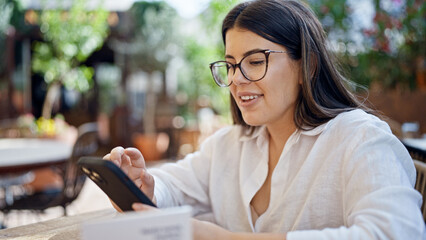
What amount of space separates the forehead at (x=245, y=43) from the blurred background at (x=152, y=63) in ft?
7.65

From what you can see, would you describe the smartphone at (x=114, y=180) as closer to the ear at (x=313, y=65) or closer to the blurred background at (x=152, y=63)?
the ear at (x=313, y=65)

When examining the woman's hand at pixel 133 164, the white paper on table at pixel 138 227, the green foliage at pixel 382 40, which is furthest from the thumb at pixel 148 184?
the green foliage at pixel 382 40

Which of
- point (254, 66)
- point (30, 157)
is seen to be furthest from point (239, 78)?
point (30, 157)

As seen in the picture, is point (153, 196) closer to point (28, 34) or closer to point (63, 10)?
point (63, 10)

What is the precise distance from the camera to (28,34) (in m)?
9.68

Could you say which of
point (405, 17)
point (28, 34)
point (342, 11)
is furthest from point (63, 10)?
point (405, 17)

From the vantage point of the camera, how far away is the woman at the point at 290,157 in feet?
3.10

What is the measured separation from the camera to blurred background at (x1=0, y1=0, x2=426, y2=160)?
Answer: 5.17 m

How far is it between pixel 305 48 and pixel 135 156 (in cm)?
Answer: 58

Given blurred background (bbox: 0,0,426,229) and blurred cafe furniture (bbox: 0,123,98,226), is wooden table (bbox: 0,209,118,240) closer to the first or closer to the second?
blurred background (bbox: 0,0,426,229)

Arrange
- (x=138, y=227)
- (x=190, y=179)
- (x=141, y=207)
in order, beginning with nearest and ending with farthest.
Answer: (x=138, y=227)
(x=141, y=207)
(x=190, y=179)

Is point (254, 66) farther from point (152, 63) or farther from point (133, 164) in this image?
point (152, 63)

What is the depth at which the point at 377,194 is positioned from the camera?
905 mm

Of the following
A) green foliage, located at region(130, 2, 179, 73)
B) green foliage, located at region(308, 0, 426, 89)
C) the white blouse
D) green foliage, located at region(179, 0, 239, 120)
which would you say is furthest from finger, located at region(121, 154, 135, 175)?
green foliage, located at region(130, 2, 179, 73)
